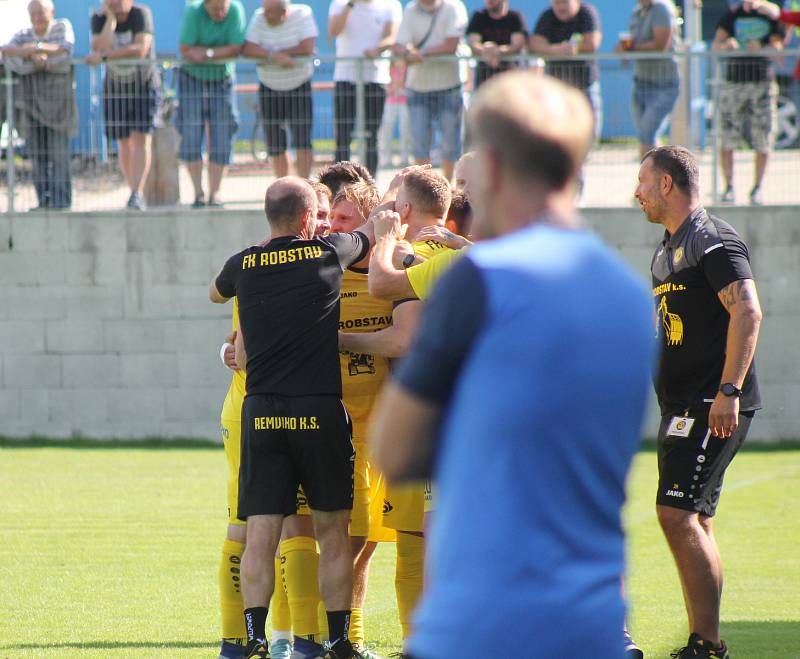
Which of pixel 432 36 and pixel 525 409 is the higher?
pixel 432 36

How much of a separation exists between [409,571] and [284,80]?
25.6 feet

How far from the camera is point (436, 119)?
12.4 meters

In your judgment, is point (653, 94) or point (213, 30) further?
point (213, 30)

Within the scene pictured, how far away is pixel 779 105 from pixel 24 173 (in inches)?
307

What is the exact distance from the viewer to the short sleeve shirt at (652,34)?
1221 cm

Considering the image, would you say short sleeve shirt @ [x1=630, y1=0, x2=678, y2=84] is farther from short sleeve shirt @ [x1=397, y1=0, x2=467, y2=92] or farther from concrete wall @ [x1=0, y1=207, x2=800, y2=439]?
short sleeve shirt @ [x1=397, y1=0, x2=467, y2=92]

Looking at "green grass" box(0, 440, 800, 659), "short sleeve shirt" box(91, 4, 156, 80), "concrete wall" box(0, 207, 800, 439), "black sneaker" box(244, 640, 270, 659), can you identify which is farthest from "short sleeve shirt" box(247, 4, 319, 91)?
"black sneaker" box(244, 640, 270, 659)

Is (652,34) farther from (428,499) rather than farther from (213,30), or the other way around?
(428,499)

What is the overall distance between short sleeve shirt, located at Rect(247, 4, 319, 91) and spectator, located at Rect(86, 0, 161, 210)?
3.71 feet

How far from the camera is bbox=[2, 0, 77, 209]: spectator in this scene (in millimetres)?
12336

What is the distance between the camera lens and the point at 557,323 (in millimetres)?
2109

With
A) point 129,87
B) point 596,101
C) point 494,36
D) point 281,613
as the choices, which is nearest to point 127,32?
point 129,87

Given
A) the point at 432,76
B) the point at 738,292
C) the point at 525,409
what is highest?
the point at 432,76

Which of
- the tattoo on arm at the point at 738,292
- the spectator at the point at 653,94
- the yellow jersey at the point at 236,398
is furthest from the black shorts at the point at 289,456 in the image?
the spectator at the point at 653,94
